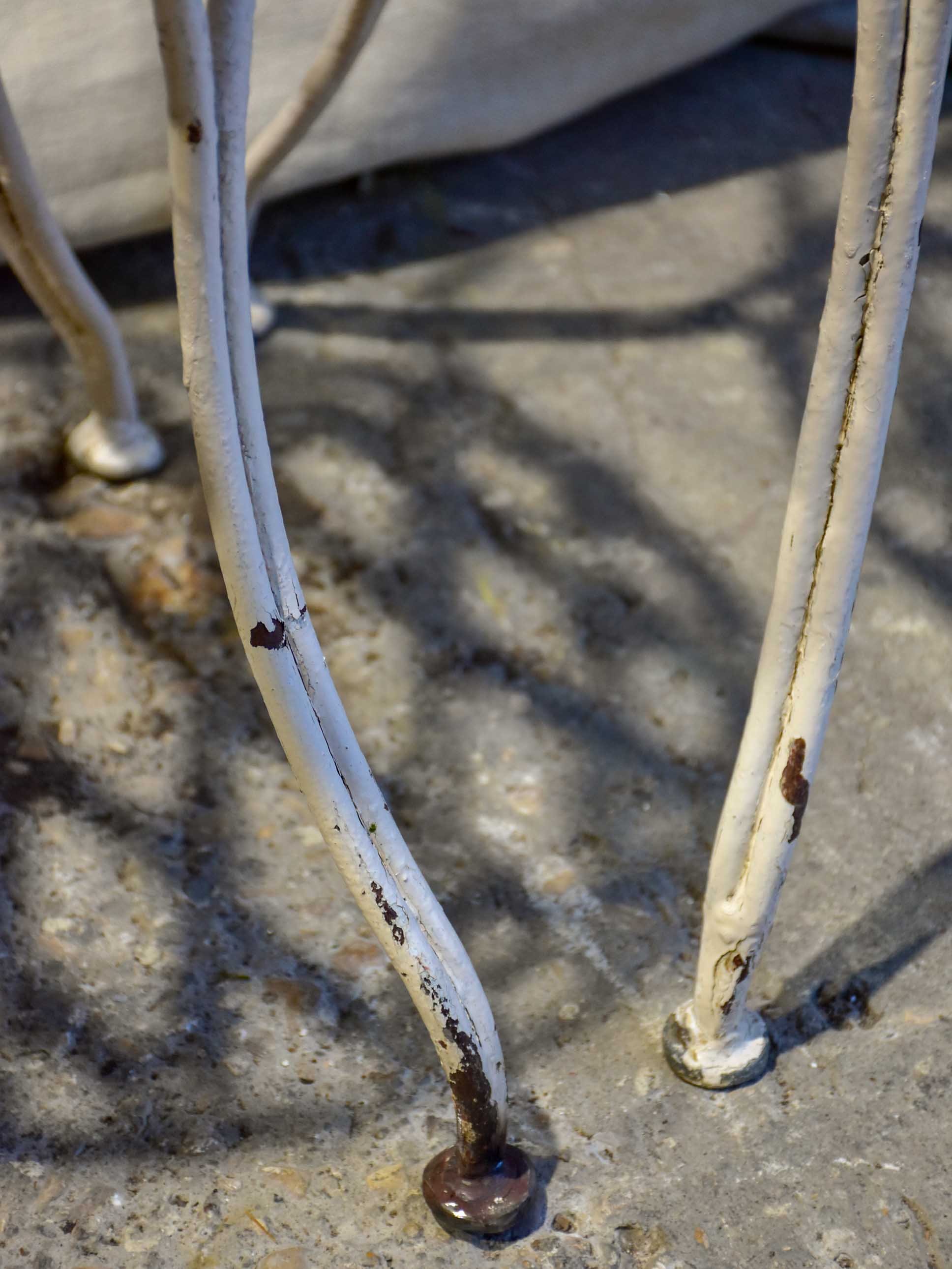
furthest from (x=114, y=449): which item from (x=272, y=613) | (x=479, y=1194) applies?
(x=479, y=1194)

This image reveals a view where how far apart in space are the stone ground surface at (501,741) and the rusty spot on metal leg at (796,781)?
0.38 metres

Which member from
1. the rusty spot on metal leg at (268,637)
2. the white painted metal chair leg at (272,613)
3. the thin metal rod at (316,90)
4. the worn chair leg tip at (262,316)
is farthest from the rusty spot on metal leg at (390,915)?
the worn chair leg tip at (262,316)

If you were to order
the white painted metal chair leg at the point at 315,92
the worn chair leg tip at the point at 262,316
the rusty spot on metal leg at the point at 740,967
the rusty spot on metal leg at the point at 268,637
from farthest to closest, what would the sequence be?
the worn chair leg tip at the point at 262,316, the white painted metal chair leg at the point at 315,92, the rusty spot on metal leg at the point at 740,967, the rusty spot on metal leg at the point at 268,637

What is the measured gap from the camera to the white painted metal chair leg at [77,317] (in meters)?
1.42

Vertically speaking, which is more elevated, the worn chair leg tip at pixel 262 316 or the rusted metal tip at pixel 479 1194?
the worn chair leg tip at pixel 262 316

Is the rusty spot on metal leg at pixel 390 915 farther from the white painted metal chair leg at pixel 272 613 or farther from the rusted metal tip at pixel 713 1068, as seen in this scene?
the rusted metal tip at pixel 713 1068

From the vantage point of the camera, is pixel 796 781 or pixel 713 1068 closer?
pixel 796 781

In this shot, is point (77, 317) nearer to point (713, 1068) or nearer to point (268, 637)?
point (268, 637)

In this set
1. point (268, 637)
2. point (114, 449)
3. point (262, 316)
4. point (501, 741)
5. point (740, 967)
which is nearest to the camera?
point (268, 637)

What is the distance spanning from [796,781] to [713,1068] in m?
0.37

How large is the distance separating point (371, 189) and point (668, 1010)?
1661mm

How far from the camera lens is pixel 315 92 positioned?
1.64 metres

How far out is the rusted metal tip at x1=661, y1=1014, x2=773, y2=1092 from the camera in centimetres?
116

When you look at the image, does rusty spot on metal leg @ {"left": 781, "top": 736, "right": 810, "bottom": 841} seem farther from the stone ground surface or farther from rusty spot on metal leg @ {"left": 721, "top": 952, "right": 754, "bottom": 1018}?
the stone ground surface
